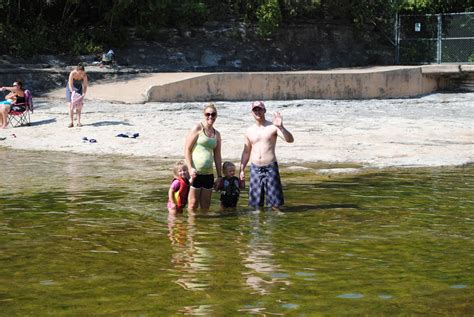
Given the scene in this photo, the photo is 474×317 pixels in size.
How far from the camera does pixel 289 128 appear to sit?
2155 centimetres

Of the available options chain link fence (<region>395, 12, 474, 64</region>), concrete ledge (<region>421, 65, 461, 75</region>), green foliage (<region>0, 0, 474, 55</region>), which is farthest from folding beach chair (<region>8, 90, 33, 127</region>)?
chain link fence (<region>395, 12, 474, 64</region>)

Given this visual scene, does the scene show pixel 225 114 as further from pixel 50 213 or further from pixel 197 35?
pixel 50 213

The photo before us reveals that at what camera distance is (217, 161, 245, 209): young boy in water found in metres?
11.7

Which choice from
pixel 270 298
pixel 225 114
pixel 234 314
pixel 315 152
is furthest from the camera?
pixel 225 114


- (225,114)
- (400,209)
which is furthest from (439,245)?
(225,114)

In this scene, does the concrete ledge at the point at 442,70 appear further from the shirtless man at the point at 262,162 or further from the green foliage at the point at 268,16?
the shirtless man at the point at 262,162

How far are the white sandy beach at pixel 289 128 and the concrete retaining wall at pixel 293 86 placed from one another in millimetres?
612

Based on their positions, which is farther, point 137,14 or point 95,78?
point 137,14

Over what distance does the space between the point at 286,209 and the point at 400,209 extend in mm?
1451

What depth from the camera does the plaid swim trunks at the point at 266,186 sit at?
1183 cm

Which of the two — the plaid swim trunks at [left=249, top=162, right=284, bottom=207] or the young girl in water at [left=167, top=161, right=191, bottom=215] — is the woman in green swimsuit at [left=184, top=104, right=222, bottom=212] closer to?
the young girl in water at [left=167, top=161, right=191, bottom=215]

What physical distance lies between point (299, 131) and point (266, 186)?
9.38m

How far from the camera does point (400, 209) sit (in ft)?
40.2

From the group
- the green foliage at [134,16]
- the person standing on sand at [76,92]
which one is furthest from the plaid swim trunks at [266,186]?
the green foliage at [134,16]
